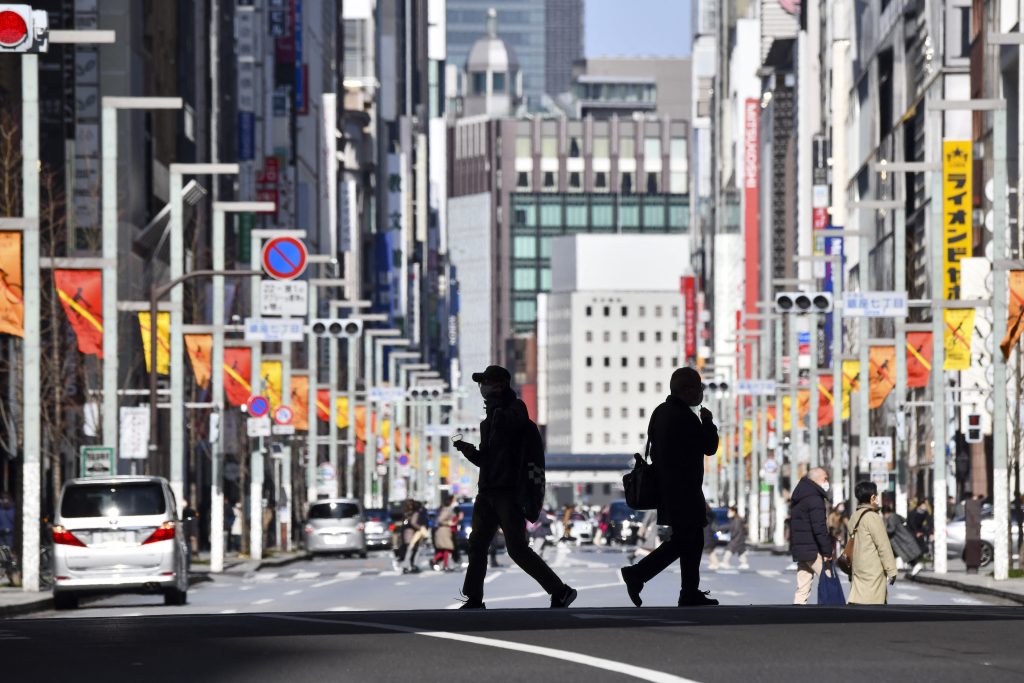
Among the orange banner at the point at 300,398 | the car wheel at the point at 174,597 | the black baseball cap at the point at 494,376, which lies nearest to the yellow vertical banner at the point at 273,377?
the orange banner at the point at 300,398

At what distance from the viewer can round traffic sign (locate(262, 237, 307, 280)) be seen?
5662 centimetres

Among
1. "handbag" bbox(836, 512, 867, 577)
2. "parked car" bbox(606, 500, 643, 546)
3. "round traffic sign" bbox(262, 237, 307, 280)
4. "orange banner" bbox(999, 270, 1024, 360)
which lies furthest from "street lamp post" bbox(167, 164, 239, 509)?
"parked car" bbox(606, 500, 643, 546)

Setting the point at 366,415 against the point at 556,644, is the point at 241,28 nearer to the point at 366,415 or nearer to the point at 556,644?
the point at 366,415

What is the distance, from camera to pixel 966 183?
67.7m

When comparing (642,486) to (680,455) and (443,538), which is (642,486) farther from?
(443,538)

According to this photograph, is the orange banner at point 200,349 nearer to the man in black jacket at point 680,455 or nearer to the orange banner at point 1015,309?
the orange banner at point 1015,309

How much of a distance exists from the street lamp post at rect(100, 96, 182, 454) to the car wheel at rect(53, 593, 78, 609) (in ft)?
25.6

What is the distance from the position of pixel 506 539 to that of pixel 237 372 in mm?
40901

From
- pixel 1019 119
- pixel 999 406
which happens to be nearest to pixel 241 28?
pixel 1019 119

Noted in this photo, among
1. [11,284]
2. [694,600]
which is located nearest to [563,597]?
[694,600]

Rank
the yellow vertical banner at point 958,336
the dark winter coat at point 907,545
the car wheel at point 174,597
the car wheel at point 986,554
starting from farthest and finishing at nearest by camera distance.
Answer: the car wheel at point 986,554 < the yellow vertical banner at point 958,336 < the car wheel at point 174,597 < the dark winter coat at point 907,545

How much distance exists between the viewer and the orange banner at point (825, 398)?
7262 cm

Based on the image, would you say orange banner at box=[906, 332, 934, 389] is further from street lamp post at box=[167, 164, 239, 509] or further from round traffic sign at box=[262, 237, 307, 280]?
street lamp post at box=[167, 164, 239, 509]

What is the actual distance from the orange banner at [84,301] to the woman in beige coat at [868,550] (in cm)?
1950
